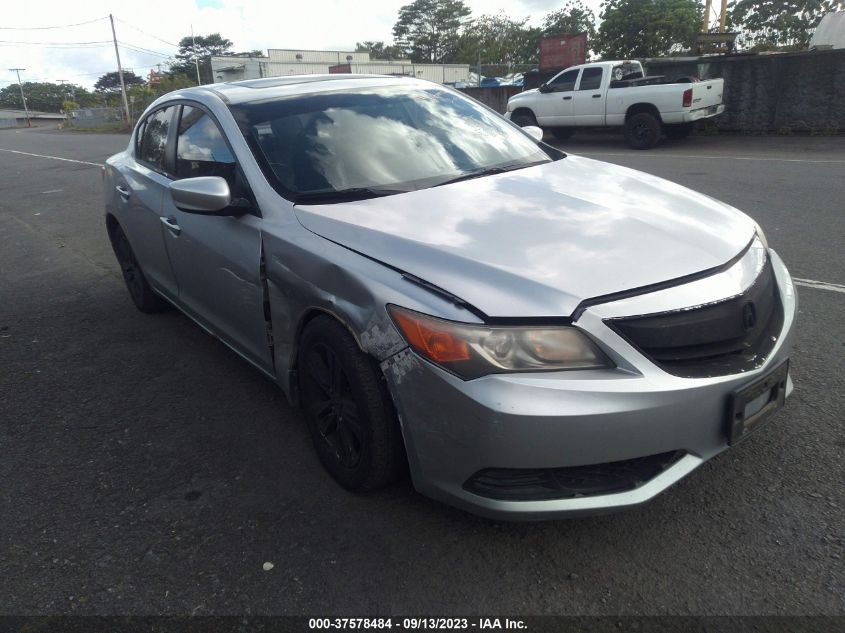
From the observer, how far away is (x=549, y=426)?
6.76ft

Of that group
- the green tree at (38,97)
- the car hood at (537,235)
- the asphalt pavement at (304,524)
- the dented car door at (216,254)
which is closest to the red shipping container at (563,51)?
the asphalt pavement at (304,524)

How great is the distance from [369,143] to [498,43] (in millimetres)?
73179

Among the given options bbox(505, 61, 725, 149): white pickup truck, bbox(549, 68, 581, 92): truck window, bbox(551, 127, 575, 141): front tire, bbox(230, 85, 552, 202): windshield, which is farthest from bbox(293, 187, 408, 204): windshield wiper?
bbox(551, 127, 575, 141): front tire

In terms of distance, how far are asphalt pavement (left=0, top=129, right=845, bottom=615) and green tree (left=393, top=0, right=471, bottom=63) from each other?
92.6 metres

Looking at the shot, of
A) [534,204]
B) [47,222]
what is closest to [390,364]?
[534,204]

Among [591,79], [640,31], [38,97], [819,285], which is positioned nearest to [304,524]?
[819,285]

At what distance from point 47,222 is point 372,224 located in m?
8.75

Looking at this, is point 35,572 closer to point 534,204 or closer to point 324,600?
point 324,600

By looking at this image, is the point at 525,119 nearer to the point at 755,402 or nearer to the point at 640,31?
the point at 755,402

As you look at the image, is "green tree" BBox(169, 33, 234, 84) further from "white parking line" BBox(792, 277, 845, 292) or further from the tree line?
"white parking line" BBox(792, 277, 845, 292)

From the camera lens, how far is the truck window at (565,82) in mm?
16141

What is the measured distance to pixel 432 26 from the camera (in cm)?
9244

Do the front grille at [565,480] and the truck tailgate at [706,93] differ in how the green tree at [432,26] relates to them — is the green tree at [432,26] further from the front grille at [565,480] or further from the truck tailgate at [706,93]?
the front grille at [565,480]

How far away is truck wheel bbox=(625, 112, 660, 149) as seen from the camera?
574 inches
